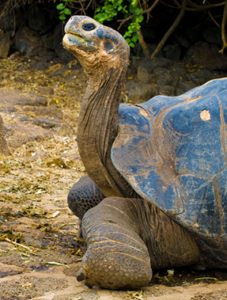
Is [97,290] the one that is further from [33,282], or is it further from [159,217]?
[159,217]

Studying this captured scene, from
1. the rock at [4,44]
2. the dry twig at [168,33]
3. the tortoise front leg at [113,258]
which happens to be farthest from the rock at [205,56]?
the tortoise front leg at [113,258]

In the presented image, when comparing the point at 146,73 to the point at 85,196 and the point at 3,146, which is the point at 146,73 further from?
the point at 85,196

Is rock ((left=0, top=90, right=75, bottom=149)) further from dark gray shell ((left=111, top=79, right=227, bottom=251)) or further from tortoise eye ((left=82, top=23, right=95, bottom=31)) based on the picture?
dark gray shell ((left=111, top=79, right=227, bottom=251))

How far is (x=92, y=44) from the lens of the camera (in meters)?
2.56

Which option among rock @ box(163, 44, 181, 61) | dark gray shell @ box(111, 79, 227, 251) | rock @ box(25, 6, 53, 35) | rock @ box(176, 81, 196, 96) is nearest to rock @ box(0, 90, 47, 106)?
rock @ box(176, 81, 196, 96)

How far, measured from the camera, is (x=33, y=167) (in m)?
5.34

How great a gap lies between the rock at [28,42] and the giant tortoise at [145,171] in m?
7.60

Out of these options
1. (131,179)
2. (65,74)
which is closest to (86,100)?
(131,179)

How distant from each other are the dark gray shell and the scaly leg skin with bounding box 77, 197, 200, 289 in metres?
0.20

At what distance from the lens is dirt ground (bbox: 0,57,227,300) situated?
2.11 metres

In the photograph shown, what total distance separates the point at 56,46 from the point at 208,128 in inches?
311

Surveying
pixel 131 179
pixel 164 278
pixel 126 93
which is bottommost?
pixel 126 93

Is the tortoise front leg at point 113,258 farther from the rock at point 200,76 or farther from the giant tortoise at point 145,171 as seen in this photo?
the rock at point 200,76

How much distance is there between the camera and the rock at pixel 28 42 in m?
9.84
